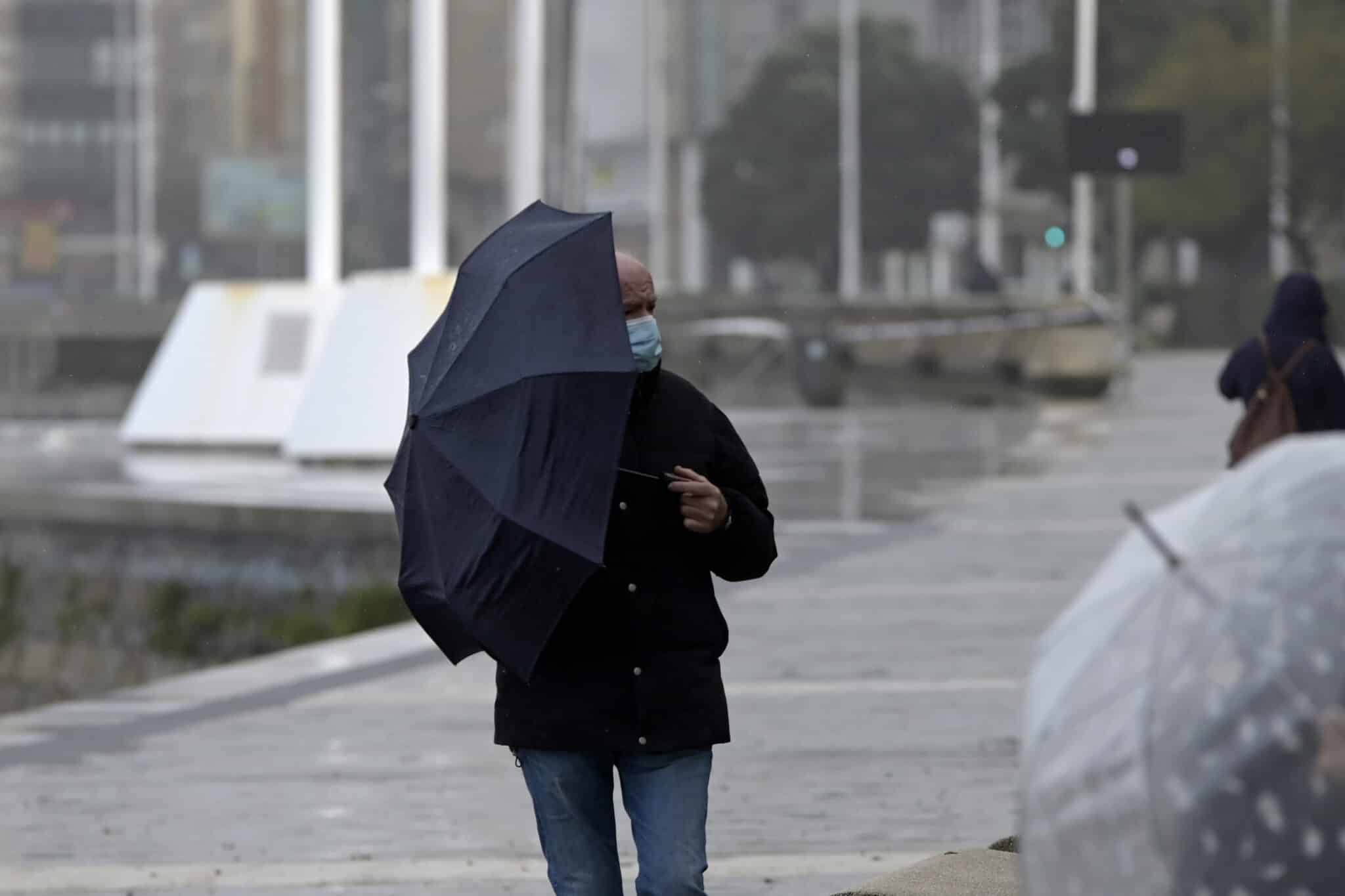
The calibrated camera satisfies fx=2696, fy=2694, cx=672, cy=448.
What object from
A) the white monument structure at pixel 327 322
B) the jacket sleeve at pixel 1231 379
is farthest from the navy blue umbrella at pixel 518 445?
the white monument structure at pixel 327 322

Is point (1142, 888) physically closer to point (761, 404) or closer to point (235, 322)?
point (235, 322)

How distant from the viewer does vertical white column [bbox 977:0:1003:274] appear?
6588cm

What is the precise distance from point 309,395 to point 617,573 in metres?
16.0

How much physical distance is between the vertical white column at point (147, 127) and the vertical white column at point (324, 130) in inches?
1391

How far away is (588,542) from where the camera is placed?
471 centimetres

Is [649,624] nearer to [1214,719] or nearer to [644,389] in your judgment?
[644,389]

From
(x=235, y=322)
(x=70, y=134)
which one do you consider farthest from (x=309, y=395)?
(x=70, y=134)

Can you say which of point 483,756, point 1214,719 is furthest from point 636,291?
point 483,756

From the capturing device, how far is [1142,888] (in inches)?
126

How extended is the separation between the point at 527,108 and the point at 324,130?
79.2 inches

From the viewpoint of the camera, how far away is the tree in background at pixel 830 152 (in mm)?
81250

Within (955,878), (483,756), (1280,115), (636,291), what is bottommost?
(483,756)

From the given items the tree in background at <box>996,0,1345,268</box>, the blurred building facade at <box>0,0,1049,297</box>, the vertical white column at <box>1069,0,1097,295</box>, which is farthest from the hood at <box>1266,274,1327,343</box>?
the tree in background at <box>996,0,1345,268</box>

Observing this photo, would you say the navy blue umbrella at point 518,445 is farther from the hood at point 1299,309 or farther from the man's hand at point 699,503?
the hood at point 1299,309
